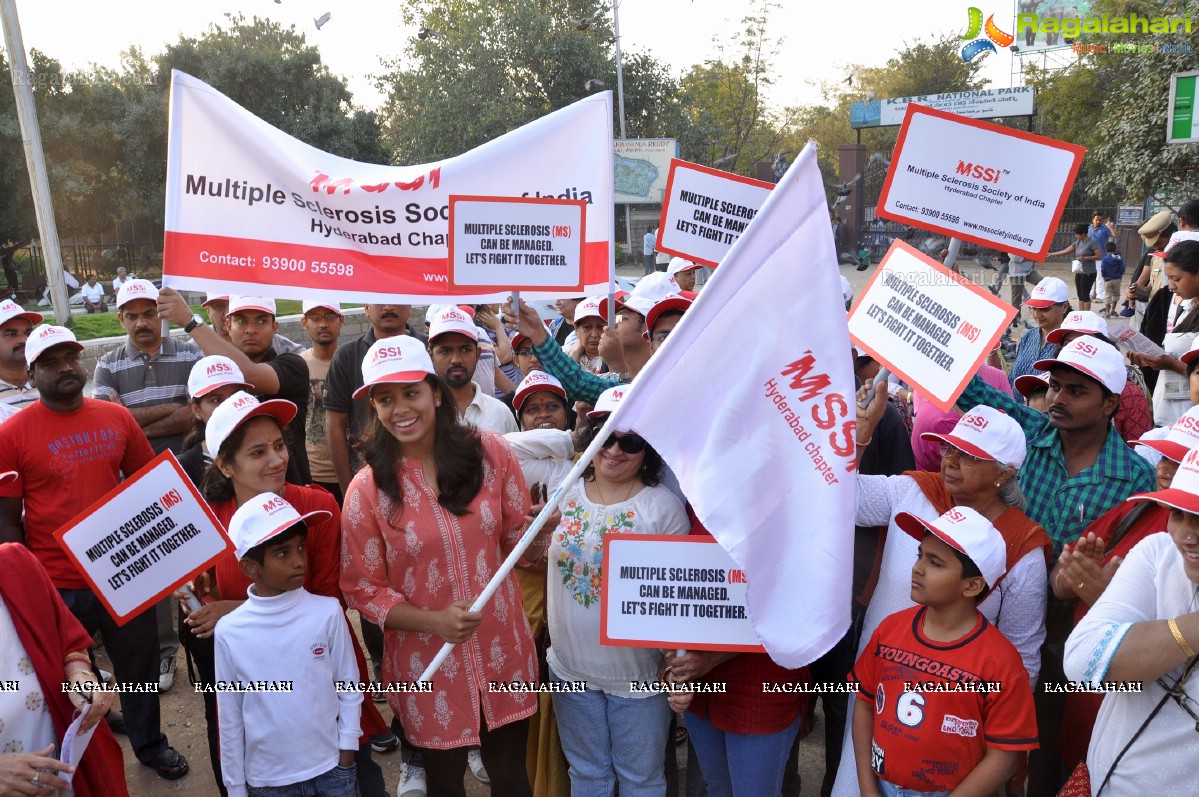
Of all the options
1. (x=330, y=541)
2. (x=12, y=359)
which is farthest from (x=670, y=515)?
(x=12, y=359)

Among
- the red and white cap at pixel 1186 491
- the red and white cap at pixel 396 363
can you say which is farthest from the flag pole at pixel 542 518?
the red and white cap at pixel 1186 491

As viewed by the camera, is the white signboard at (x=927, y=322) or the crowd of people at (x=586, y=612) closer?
the crowd of people at (x=586, y=612)

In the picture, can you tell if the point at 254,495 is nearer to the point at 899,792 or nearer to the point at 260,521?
the point at 260,521

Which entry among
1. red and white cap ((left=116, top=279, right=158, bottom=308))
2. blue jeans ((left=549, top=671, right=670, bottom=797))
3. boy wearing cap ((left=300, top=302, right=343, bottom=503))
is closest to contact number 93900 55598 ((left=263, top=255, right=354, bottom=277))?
boy wearing cap ((left=300, top=302, right=343, bottom=503))

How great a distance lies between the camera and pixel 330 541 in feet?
11.3

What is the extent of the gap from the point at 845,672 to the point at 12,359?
464cm

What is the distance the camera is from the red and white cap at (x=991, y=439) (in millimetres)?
3146

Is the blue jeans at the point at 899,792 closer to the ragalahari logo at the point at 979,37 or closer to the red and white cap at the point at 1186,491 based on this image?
the red and white cap at the point at 1186,491

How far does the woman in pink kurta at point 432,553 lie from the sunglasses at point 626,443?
0.41 m

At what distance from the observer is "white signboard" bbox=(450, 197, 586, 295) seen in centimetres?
410

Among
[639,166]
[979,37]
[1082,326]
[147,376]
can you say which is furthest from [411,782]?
[979,37]

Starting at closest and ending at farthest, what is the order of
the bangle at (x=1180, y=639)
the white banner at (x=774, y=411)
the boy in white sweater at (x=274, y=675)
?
the bangle at (x=1180, y=639) < the white banner at (x=774, y=411) < the boy in white sweater at (x=274, y=675)

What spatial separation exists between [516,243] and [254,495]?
A: 1539mm

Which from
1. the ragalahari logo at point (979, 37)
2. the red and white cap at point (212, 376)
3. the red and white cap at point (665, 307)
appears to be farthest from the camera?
the ragalahari logo at point (979, 37)
